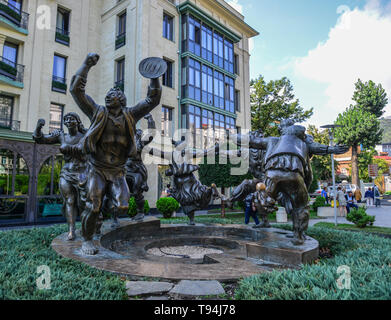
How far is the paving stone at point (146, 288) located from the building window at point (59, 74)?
62.3 ft

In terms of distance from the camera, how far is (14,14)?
1662cm

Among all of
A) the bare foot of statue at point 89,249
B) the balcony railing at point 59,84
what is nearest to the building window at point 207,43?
the balcony railing at point 59,84

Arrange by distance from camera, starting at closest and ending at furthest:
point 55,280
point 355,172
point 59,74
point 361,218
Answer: point 55,280
point 361,218
point 59,74
point 355,172

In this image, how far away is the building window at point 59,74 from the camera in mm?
18406

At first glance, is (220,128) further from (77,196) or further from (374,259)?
(374,259)

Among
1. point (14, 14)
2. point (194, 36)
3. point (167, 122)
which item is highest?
point (194, 36)

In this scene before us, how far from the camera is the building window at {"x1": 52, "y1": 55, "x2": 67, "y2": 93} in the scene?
60.4ft

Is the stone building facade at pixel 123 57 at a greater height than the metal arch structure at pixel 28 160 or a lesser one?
greater

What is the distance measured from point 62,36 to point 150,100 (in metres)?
19.1

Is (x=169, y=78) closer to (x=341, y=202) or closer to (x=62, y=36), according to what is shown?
(x=62, y=36)

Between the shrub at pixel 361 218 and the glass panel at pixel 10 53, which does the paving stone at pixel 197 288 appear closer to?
the shrub at pixel 361 218

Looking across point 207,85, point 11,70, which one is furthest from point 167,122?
point 11,70

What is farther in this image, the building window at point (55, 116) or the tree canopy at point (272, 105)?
the tree canopy at point (272, 105)
